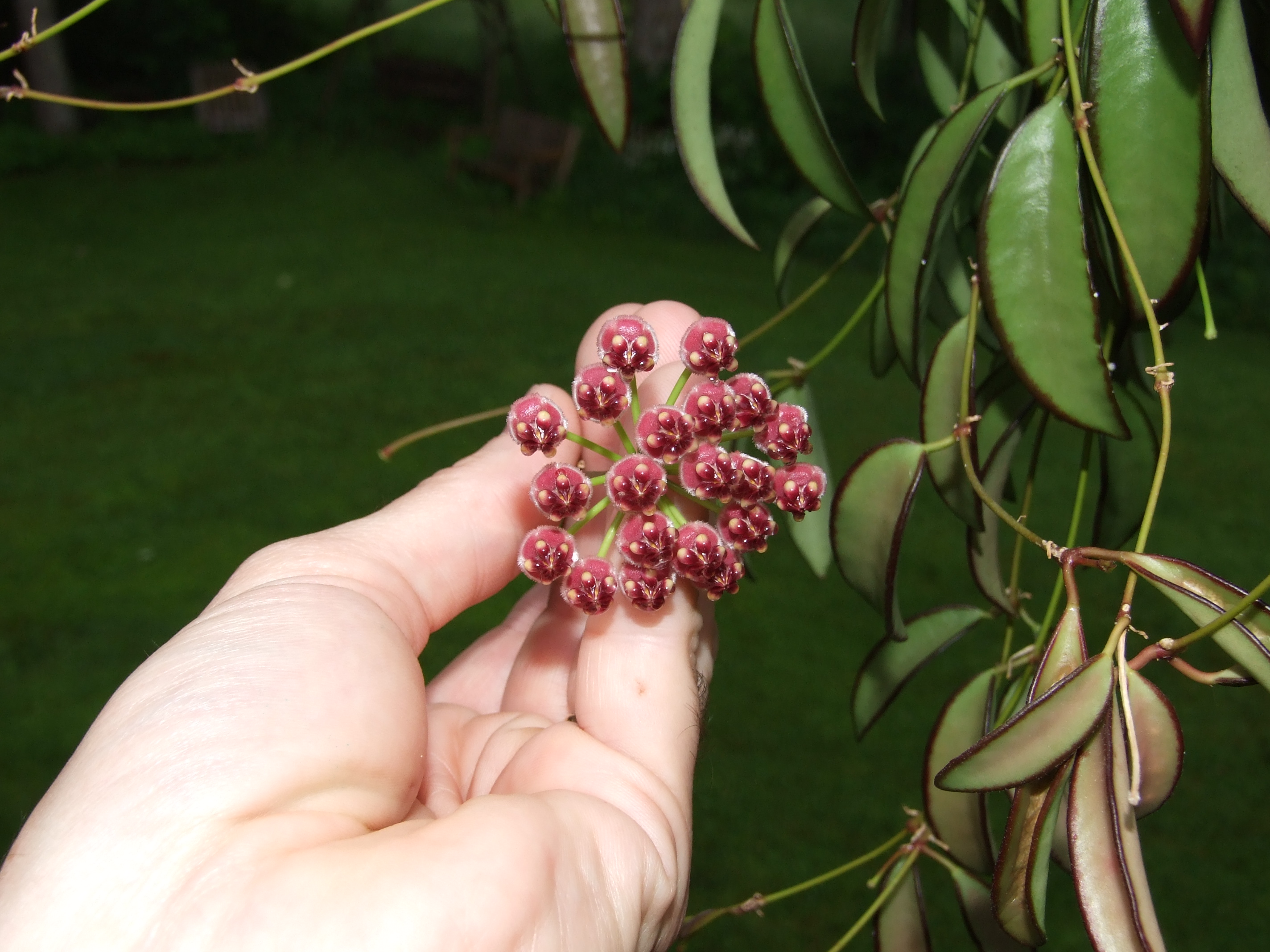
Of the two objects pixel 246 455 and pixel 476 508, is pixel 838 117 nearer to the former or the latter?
pixel 246 455

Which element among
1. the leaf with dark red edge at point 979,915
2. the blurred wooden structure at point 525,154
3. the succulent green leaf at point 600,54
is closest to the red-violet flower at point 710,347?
the succulent green leaf at point 600,54

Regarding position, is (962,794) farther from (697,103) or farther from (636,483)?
(697,103)

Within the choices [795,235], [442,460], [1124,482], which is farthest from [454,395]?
[1124,482]

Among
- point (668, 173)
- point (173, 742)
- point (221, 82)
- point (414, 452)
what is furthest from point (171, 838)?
point (221, 82)

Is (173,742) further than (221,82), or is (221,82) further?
(221,82)

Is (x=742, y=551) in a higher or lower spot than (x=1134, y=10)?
lower

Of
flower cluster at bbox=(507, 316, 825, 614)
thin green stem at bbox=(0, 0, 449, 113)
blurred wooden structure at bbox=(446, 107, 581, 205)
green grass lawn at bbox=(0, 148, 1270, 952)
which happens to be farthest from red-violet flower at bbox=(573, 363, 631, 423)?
blurred wooden structure at bbox=(446, 107, 581, 205)

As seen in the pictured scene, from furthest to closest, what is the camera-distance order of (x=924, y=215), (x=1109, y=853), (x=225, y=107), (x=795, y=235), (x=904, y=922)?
1. (x=225, y=107)
2. (x=795, y=235)
3. (x=904, y=922)
4. (x=924, y=215)
5. (x=1109, y=853)
